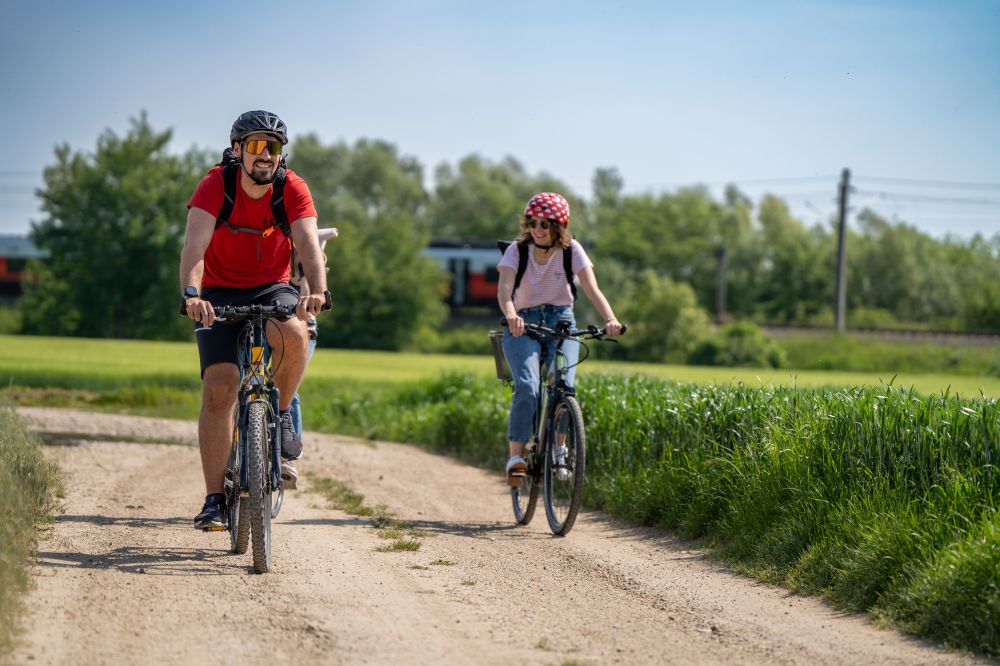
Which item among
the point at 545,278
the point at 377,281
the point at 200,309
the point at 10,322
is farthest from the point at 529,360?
the point at 377,281

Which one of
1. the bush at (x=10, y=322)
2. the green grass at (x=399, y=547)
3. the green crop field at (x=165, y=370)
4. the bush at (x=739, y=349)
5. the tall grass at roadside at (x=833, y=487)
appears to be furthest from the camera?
the bush at (x=10, y=322)

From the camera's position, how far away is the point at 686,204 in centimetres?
10544

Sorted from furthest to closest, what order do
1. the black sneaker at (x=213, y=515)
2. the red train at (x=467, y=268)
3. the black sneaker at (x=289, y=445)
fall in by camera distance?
the red train at (x=467, y=268) < the black sneaker at (x=289, y=445) < the black sneaker at (x=213, y=515)

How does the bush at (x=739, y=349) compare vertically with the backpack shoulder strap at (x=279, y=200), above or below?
below

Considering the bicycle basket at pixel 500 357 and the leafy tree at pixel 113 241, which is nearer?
the bicycle basket at pixel 500 357

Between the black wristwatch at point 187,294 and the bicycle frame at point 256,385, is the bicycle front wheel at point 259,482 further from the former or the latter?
the black wristwatch at point 187,294

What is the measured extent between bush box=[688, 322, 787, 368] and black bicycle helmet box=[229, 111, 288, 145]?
41.1m

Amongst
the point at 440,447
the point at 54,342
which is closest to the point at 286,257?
the point at 440,447

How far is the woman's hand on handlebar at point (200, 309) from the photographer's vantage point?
539 cm

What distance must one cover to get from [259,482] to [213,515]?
0.54m

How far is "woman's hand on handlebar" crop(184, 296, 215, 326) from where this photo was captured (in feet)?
17.7

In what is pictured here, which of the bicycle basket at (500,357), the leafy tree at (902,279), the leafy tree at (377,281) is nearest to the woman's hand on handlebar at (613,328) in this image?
the bicycle basket at (500,357)

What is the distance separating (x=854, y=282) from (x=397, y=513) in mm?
80504

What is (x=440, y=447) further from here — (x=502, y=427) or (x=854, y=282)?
(x=854, y=282)
